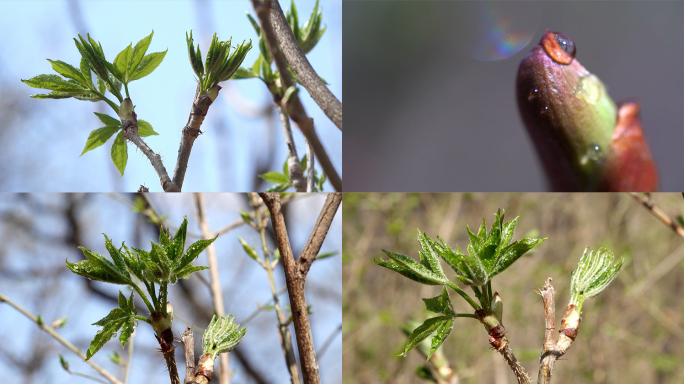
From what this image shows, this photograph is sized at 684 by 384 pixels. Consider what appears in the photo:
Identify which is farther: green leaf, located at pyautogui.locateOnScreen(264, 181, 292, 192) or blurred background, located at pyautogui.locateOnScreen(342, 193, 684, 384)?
blurred background, located at pyautogui.locateOnScreen(342, 193, 684, 384)

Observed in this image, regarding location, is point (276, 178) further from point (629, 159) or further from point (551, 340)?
point (629, 159)

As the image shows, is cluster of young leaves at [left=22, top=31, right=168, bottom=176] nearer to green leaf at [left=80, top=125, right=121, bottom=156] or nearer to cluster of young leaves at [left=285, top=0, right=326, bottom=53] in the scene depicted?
green leaf at [left=80, top=125, right=121, bottom=156]

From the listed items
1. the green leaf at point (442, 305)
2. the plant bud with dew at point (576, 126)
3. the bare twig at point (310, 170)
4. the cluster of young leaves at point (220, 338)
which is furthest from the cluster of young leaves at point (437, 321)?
the plant bud with dew at point (576, 126)

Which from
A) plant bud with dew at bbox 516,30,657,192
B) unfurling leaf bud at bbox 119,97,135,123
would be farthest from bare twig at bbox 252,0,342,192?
plant bud with dew at bbox 516,30,657,192

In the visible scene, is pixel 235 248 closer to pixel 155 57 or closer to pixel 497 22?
pixel 155 57

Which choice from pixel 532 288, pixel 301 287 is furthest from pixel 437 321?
pixel 532 288

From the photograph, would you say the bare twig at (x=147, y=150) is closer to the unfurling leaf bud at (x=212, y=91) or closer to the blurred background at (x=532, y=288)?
the unfurling leaf bud at (x=212, y=91)
